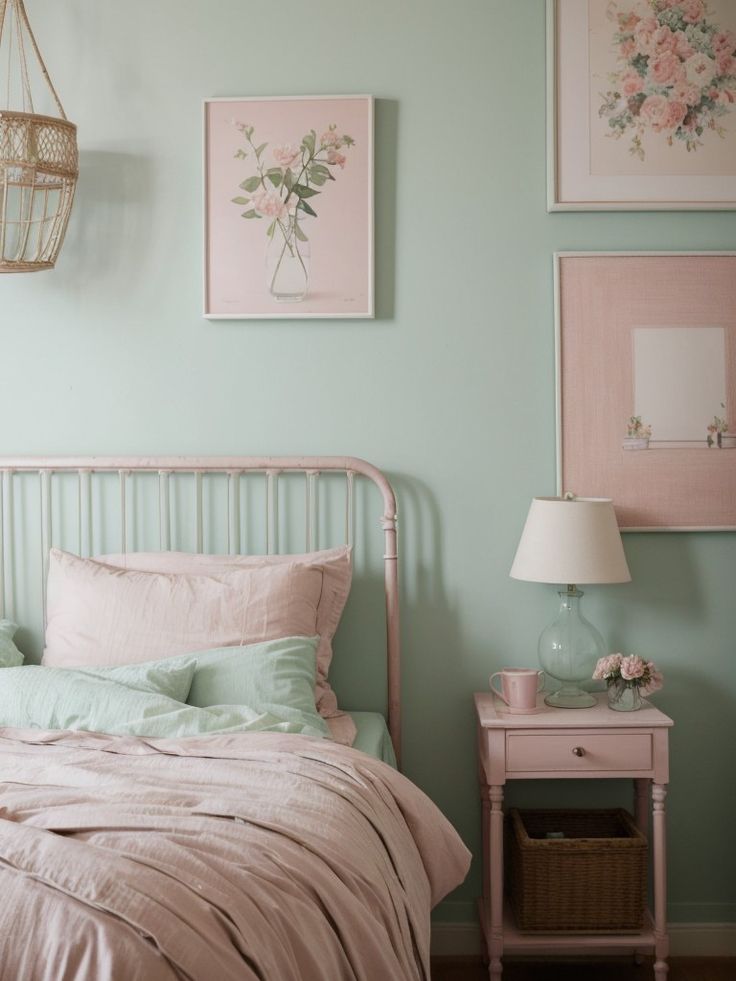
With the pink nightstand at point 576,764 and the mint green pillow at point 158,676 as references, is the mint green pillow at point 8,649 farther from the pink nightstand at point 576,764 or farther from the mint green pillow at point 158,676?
the pink nightstand at point 576,764

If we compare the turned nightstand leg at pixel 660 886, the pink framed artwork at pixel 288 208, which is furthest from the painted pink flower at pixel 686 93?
the turned nightstand leg at pixel 660 886

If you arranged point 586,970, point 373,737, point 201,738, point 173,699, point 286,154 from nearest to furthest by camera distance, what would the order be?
Answer: 1. point 201,738
2. point 173,699
3. point 373,737
4. point 586,970
5. point 286,154

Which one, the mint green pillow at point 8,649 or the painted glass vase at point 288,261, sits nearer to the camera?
→ the mint green pillow at point 8,649

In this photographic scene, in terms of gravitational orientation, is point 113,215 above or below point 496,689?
above

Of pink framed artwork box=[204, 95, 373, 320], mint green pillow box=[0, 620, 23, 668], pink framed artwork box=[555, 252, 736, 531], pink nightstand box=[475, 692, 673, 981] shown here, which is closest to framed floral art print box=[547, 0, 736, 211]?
pink framed artwork box=[555, 252, 736, 531]

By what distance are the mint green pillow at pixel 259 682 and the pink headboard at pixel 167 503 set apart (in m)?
0.41

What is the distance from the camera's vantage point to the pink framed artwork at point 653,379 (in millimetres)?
2775

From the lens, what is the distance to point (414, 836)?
2.08 m

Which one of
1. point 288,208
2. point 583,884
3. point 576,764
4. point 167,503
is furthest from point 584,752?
point 288,208

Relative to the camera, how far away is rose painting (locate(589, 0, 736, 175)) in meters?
2.77

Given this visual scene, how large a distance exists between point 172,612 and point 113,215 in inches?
45.1

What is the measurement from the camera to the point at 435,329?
282 centimetres

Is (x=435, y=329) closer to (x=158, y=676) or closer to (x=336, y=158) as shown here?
(x=336, y=158)

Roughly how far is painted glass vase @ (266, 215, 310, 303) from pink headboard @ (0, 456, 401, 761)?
1.51ft
